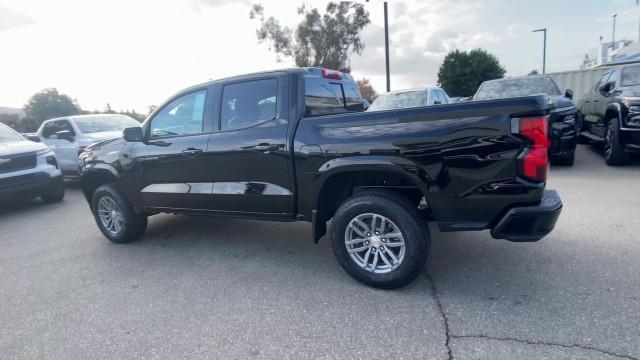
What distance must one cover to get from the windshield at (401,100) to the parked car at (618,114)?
3.37 meters

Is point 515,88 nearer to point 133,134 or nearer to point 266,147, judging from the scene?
point 266,147

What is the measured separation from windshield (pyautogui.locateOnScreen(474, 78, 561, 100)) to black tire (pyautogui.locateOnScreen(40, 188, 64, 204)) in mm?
8681

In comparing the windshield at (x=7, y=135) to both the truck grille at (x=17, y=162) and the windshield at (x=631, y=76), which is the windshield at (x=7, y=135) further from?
the windshield at (x=631, y=76)

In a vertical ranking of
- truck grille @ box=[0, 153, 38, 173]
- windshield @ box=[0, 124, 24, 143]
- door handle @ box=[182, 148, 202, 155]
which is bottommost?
truck grille @ box=[0, 153, 38, 173]

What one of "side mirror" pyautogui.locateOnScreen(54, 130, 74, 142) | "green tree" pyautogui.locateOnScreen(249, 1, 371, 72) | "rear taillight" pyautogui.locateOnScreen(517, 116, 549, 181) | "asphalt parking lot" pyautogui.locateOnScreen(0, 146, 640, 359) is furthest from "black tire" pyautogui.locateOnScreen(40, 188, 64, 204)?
"green tree" pyautogui.locateOnScreen(249, 1, 371, 72)

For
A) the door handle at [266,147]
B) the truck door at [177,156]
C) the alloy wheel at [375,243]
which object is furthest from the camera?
the truck door at [177,156]

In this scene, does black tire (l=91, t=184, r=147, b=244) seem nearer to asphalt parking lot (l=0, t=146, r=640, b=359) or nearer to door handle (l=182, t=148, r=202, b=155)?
asphalt parking lot (l=0, t=146, r=640, b=359)

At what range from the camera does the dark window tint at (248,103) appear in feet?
12.1

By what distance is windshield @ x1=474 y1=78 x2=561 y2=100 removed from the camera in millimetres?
8109

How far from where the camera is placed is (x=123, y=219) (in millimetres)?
4762

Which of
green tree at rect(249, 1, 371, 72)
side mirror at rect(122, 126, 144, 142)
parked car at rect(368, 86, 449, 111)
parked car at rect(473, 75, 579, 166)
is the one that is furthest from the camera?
green tree at rect(249, 1, 371, 72)

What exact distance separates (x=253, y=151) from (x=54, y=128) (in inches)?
310

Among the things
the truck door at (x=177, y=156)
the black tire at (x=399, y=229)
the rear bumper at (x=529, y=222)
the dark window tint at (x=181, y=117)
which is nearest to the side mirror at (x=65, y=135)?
the truck door at (x=177, y=156)

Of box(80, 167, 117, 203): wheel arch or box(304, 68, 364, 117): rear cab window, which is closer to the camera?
box(304, 68, 364, 117): rear cab window
